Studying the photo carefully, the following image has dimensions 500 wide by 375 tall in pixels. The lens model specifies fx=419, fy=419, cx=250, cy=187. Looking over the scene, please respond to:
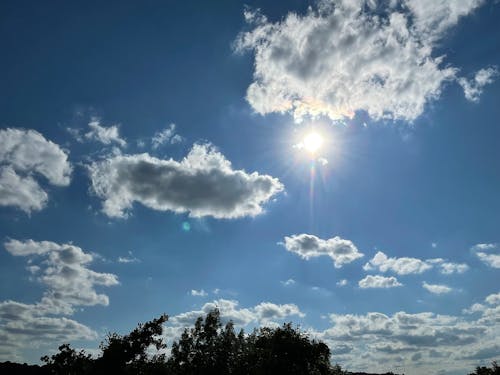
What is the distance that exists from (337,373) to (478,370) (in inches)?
2152

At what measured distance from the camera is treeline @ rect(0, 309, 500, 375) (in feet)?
183

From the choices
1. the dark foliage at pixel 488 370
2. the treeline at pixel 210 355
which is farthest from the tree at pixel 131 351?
the dark foliage at pixel 488 370

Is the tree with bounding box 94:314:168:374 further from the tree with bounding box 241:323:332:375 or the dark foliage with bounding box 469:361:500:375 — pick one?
the dark foliage with bounding box 469:361:500:375

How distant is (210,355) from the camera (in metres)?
70.9

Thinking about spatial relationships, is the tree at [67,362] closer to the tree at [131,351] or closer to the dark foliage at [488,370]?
the tree at [131,351]

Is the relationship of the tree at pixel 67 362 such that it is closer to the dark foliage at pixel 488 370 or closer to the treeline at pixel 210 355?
the treeline at pixel 210 355

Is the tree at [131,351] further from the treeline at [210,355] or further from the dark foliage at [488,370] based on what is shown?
the dark foliage at [488,370]

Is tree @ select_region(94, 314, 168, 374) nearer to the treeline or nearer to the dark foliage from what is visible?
the treeline

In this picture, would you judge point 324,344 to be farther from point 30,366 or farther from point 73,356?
point 30,366

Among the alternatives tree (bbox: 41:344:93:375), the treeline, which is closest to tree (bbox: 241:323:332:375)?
the treeline

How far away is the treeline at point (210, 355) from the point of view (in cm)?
5575

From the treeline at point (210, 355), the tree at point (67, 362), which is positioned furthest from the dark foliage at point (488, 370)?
the tree at point (67, 362)

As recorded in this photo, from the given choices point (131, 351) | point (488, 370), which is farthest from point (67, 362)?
point (488, 370)

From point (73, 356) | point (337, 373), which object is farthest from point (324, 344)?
point (73, 356)
